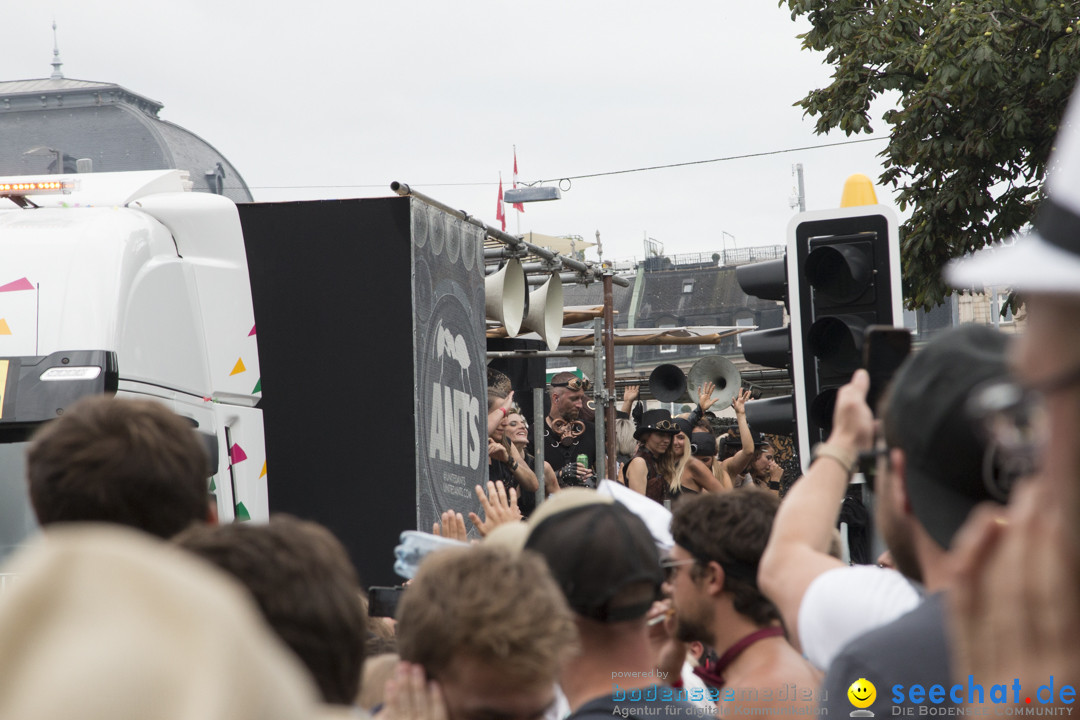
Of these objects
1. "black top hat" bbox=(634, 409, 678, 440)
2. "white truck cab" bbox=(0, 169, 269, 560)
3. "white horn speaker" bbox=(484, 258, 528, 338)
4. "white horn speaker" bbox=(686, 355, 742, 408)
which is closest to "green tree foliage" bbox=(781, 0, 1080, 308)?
"white horn speaker" bbox=(686, 355, 742, 408)

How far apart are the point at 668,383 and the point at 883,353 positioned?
1258cm

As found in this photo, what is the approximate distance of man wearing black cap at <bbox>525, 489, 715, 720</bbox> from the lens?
3.00 m

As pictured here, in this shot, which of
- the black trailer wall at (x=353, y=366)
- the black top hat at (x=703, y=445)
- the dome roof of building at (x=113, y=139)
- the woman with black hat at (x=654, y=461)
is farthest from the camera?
the black top hat at (x=703, y=445)

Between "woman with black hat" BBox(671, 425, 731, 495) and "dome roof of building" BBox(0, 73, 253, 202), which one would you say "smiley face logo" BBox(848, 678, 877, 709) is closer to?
"woman with black hat" BBox(671, 425, 731, 495)

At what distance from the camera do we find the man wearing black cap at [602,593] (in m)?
3.00

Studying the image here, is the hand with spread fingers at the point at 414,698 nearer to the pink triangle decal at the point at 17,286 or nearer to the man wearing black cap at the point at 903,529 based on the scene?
the man wearing black cap at the point at 903,529

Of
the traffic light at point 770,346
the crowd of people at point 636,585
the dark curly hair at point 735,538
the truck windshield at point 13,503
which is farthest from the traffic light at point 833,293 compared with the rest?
the truck windshield at point 13,503

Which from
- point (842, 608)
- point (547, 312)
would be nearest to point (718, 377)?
point (547, 312)

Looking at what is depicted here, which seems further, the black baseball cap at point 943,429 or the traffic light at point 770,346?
the traffic light at point 770,346

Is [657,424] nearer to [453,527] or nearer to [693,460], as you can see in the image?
[693,460]

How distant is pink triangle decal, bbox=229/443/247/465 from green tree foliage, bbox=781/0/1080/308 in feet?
28.1

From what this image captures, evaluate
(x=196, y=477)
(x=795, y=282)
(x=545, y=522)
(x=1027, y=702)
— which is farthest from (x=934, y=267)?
(x=1027, y=702)

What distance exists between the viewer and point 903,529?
7.18 ft

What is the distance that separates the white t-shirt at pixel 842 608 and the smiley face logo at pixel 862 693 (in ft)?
0.84
